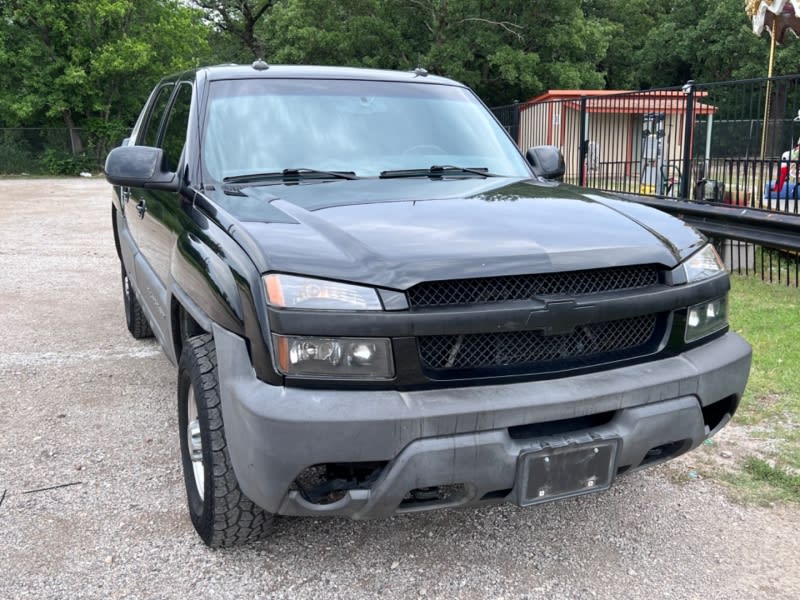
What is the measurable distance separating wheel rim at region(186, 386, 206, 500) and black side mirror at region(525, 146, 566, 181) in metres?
2.17

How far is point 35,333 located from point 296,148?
3616 mm

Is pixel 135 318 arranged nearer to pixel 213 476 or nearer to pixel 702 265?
pixel 213 476

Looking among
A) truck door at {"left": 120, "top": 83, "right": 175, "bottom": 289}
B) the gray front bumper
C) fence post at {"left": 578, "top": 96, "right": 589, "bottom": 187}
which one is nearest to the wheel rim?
the gray front bumper

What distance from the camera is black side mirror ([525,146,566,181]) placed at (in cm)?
402

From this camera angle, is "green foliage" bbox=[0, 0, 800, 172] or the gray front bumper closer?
the gray front bumper

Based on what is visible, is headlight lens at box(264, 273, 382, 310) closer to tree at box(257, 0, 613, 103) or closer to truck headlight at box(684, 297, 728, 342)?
truck headlight at box(684, 297, 728, 342)

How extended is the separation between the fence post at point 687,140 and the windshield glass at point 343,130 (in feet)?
15.1

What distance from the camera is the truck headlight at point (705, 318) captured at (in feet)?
8.67

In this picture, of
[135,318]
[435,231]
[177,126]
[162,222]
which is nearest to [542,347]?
[435,231]

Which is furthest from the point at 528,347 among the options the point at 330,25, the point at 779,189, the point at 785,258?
the point at 330,25

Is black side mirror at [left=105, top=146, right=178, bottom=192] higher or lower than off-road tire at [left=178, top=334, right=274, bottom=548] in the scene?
higher

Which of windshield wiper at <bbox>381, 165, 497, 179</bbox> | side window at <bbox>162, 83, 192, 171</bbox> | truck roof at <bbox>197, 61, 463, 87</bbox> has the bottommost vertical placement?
windshield wiper at <bbox>381, 165, 497, 179</bbox>

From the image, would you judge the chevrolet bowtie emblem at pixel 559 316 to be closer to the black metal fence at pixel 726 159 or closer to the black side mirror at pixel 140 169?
the black side mirror at pixel 140 169

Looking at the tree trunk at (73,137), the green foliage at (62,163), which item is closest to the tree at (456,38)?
the tree trunk at (73,137)
